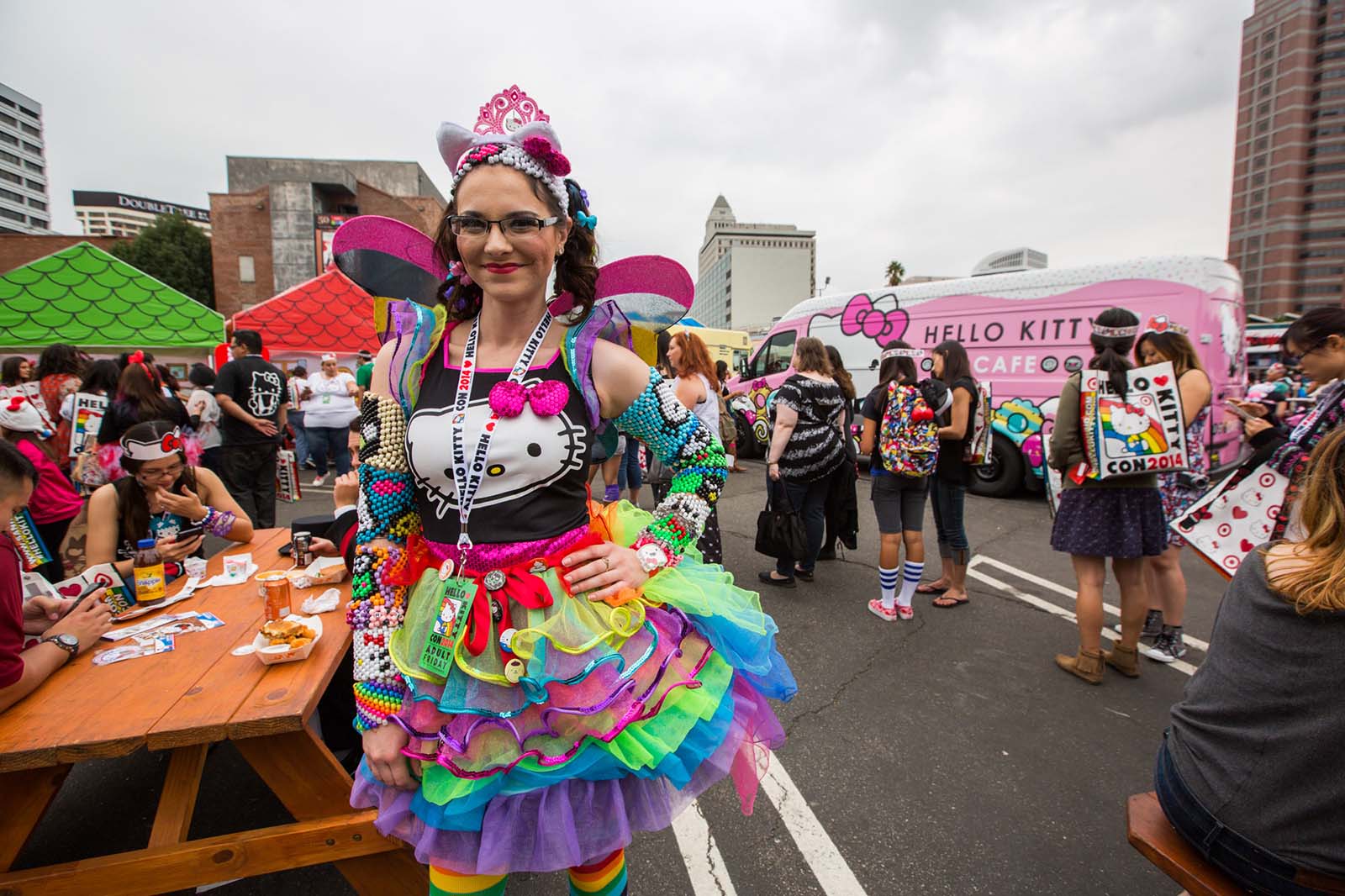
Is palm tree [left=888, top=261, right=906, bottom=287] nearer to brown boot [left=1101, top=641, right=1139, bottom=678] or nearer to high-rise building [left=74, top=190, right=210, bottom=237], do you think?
brown boot [left=1101, top=641, right=1139, bottom=678]

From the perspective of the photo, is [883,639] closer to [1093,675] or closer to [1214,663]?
[1093,675]

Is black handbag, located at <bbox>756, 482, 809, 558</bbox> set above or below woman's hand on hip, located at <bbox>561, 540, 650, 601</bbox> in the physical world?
below

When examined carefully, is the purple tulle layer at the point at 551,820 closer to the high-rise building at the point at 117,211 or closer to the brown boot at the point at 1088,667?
the brown boot at the point at 1088,667

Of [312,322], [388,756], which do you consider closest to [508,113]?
[388,756]

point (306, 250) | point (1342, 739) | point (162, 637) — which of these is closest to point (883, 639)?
point (1342, 739)

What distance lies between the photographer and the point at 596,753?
3.79ft

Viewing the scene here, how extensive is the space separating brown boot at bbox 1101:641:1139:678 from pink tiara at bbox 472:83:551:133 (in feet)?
12.8

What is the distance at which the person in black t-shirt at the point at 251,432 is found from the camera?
4898 millimetres

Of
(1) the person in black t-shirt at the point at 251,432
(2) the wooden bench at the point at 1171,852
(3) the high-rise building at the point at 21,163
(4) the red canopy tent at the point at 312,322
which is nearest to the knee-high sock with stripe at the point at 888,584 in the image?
(2) the wooden bench at the point at 1171,852

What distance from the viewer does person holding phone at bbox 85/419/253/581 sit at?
266cm

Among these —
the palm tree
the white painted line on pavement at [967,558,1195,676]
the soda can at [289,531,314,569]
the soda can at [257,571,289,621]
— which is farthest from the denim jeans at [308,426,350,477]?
the palm tree

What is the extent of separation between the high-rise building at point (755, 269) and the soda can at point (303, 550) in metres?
67.0

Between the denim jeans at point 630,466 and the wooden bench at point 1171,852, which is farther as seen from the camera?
the denim jeans at point 630,466

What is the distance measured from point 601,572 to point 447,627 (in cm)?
33
